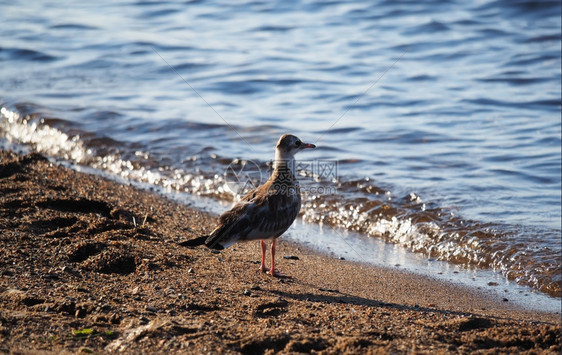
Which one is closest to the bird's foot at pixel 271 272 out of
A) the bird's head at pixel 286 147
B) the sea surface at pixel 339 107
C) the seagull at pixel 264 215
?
the seagull at pixel 264 215

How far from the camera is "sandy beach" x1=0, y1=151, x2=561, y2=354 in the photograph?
4.75 metres

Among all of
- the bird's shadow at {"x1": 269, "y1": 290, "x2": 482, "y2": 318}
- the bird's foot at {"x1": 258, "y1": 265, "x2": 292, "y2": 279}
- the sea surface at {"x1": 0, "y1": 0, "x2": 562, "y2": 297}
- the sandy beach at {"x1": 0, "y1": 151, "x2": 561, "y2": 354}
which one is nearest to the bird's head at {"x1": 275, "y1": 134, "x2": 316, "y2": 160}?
the sandy beach at {"x1": 0, "y1": 151, "x2": 561, "y2": 354}

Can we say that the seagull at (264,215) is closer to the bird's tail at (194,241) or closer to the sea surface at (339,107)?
the bird's tail at (194,241)

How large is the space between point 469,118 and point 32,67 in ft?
34.5

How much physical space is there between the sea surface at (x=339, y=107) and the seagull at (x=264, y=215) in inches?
72.0

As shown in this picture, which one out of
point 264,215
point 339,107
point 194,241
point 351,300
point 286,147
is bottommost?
point 351,300

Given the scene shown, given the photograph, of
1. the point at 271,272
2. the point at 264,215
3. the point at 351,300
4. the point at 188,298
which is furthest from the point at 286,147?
the point at 188,298

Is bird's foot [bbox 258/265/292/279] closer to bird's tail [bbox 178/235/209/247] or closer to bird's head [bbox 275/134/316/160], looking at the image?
bird's tail [bbox 178/235/209/247]

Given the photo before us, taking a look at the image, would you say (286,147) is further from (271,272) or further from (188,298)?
(188,298)

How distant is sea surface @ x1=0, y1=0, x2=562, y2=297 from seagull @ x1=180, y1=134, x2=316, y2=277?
1.83m

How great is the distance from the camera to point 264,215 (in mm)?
6836

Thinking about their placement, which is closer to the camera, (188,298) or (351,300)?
(188,298)

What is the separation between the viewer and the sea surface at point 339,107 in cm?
919

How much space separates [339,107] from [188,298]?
8856mm
